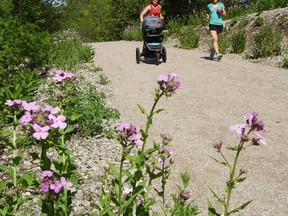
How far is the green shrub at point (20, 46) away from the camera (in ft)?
24.5

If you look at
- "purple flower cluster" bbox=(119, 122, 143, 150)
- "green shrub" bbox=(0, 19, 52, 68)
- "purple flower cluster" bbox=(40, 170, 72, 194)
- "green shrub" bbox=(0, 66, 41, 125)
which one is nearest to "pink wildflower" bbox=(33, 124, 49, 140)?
"purple flower cluster" bbox=(40, 170, 72, 194)

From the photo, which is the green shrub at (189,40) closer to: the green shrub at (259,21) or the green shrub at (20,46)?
the green shrub at (259,21)

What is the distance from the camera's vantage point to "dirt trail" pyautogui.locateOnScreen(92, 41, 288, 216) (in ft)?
12.3

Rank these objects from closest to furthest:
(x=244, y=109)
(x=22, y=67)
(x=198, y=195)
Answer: (x=198, y=195) < (x=244, y=109) < (x=22, y=67)

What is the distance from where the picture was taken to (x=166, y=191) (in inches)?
142

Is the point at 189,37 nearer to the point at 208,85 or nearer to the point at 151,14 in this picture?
the point at 151,14

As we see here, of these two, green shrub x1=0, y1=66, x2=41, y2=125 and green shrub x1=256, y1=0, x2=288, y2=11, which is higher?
green shrub x1=256, y1=0, x2=288, y2=11

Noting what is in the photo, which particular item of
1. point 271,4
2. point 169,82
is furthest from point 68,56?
point 271,4

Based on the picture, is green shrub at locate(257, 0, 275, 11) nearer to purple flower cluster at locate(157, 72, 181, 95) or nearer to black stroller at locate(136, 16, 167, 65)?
black stroller at locate(136, 16, 167, 65)

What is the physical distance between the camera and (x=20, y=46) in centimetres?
774

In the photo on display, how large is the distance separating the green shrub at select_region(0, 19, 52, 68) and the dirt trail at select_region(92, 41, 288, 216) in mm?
1901

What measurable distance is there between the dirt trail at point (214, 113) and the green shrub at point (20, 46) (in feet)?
6.24

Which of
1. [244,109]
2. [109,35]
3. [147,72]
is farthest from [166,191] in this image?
[109,35]

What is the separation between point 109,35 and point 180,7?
7520 millimetres
